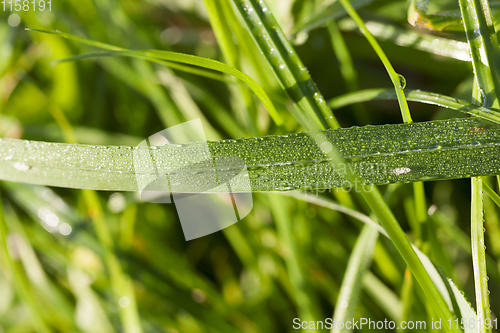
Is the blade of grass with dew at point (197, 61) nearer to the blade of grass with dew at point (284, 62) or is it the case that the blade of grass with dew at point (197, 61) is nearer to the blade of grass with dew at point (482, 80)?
the blade of grass with dew at point (284, 62)

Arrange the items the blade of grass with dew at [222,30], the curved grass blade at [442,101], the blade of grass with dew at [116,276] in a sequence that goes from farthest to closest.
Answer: the blade of grass with dew at [116,276] < the blade of grass with dew at [222,30] < the curved grass blade at [442,101]

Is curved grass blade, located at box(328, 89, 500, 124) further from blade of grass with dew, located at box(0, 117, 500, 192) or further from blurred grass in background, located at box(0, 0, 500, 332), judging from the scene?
blurred grass in background, located at box(0, 0, 500, 332)

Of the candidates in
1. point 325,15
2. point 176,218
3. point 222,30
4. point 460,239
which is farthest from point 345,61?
point 176,218

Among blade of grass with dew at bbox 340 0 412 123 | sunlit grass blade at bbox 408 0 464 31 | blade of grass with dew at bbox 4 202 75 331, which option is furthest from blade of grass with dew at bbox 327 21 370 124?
blade of grass with dew at bbox 4 202 75 331

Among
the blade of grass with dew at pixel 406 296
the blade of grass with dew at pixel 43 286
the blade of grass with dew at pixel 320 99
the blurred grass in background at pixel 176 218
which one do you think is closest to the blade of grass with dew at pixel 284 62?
the blade of grass with dew at pixel 320 99

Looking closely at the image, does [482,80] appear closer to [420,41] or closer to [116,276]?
[420,41]

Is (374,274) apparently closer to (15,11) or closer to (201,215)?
(201,215)

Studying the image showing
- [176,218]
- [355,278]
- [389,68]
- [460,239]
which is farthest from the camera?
[176,218]
